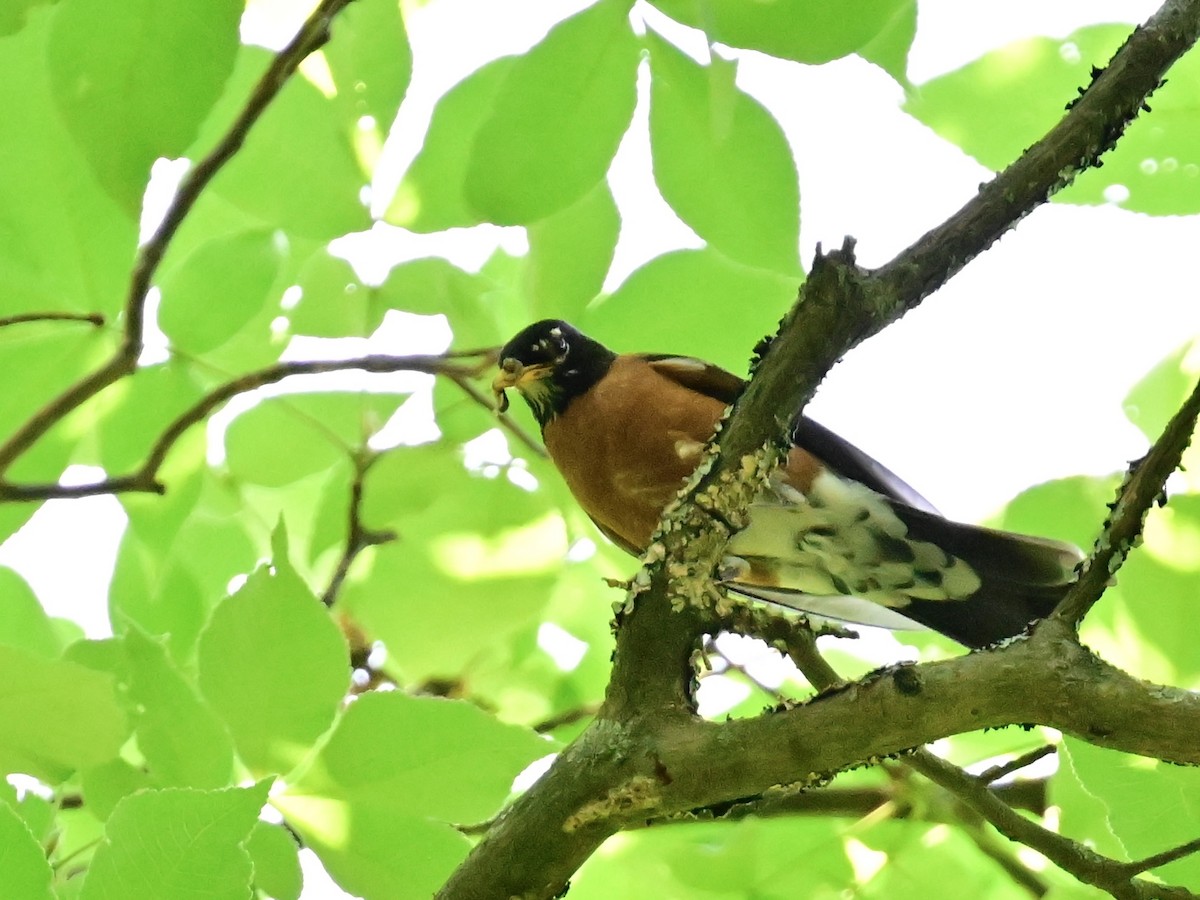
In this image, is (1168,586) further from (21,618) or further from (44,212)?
(21,618)

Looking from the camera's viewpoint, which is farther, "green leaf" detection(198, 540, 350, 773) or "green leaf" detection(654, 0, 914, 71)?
"green leaf" detection(198, 540, 350, 773)

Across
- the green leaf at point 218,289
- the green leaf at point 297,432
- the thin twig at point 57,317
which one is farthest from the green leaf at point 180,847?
the green leaf at point 297,432

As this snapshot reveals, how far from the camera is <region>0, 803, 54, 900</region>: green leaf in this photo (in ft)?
2.81

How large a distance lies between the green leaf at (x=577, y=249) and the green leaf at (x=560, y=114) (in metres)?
0.21

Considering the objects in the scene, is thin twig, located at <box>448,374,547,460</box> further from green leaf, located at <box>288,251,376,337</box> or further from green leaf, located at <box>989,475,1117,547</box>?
green leaf, located at <box>989,475,1117,547</box>

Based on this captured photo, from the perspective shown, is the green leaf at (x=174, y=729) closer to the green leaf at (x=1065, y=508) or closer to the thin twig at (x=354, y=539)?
the thin twig at (x=354, y=539)

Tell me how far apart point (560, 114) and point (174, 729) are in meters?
0.76

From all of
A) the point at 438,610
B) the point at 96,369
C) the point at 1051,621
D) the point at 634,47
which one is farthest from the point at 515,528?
the point at 1051,621

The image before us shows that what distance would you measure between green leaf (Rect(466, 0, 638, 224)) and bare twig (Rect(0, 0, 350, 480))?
8.3 inches

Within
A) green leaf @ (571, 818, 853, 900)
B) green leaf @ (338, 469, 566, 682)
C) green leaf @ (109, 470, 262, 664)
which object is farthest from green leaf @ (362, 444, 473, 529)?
green leaf @ (571, 818, 853, 900)

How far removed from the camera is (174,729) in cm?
117

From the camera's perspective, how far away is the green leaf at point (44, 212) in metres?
1.36

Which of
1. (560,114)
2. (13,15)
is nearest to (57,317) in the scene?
(13,15)

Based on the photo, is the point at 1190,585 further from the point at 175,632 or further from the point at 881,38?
the point at 175,632
